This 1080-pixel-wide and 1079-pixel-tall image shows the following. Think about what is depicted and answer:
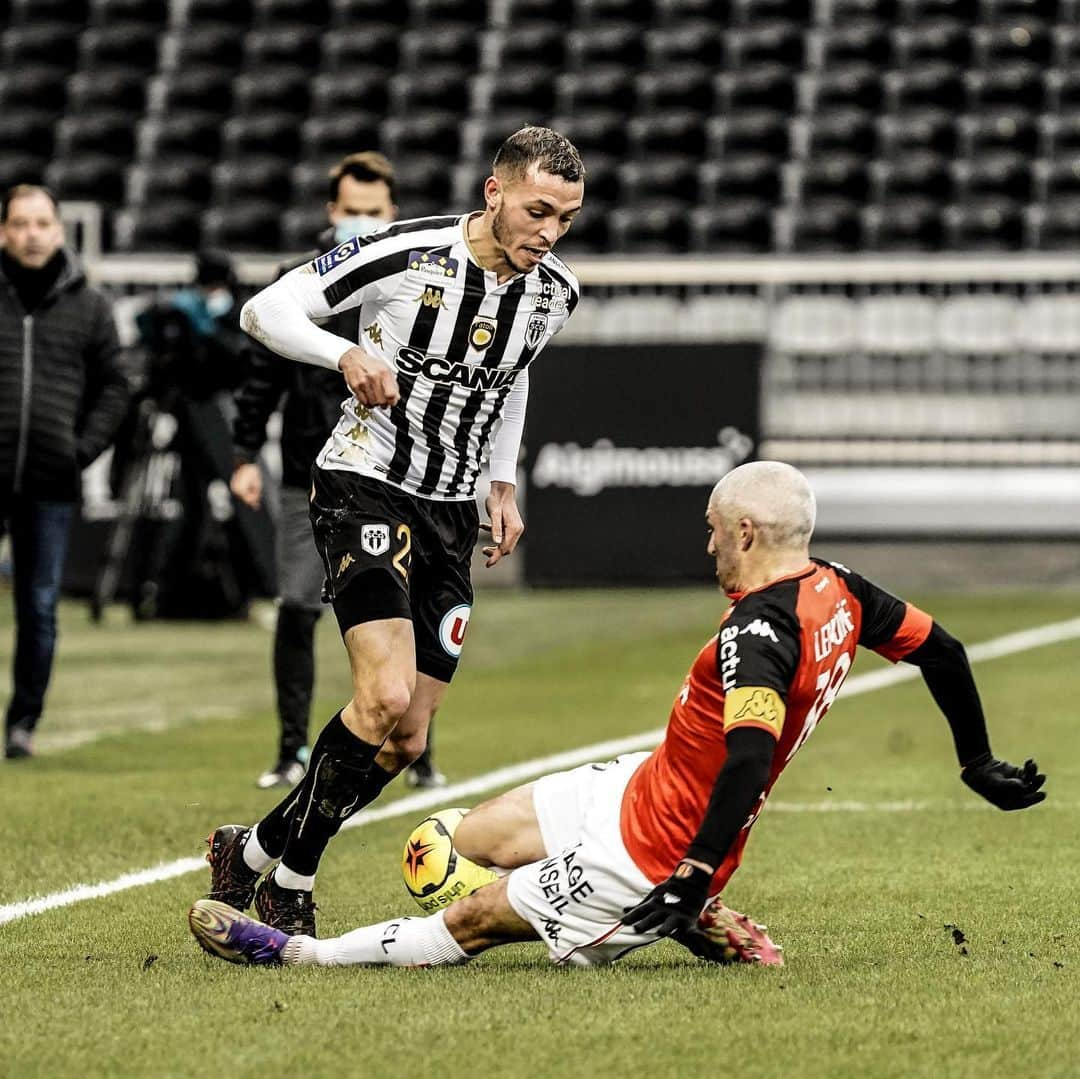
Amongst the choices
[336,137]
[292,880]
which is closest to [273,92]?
[336,137]

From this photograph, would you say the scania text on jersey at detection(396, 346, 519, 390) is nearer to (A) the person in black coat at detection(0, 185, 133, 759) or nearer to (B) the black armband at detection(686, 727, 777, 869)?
Result: (B) the black armband at detection(686, 727, 777, 869)

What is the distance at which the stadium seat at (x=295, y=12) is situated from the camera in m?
22.6

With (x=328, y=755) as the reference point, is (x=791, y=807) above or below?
below

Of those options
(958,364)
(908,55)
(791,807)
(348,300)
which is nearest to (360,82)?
(908,55)

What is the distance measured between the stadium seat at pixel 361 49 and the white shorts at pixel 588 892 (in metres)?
18.1

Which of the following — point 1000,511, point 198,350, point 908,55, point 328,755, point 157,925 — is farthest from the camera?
point 908,55

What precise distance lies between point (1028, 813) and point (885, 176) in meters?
13.4

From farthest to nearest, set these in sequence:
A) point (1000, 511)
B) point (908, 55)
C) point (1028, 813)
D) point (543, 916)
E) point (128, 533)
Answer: point (908, 55), point (1000, 511), point (128, 533), point (1028, 813), point (543, 916)

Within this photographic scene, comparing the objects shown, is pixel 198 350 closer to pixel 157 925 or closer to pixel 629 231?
pixel 629 231

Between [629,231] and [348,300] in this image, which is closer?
[348,300]

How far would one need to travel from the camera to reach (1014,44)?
21188mm

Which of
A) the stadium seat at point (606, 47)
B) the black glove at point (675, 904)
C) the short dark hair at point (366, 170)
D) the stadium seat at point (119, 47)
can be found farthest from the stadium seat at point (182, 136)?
the black glove at point (675, 904)

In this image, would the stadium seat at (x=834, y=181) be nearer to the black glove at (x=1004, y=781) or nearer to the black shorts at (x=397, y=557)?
the black shorts at (x=397, y=557)

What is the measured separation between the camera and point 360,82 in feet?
71.7
